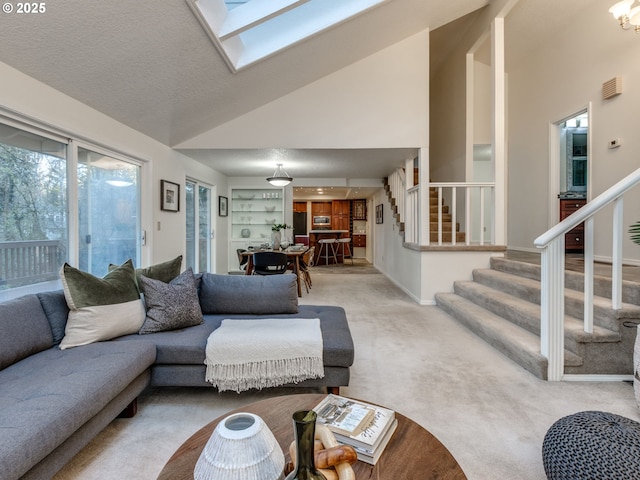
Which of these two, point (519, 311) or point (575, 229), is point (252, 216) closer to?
point (519, 311)

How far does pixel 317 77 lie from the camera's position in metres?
4.41

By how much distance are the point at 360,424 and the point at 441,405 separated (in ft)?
3.79

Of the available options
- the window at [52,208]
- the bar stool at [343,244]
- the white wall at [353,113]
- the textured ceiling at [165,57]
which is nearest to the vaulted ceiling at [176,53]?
the textured ceiling at [165,57]

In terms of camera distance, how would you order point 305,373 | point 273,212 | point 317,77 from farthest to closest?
point 273,212 → point 317,77 → point 305,373

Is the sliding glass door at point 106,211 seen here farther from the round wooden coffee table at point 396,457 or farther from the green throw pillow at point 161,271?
the round wooden coffee table at point 396,457

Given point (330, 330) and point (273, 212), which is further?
point (273, 212)

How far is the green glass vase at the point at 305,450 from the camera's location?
0.69 m

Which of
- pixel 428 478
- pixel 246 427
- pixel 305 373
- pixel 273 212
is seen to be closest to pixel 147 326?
pixel 305 373

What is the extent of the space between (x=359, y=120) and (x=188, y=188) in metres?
2.99

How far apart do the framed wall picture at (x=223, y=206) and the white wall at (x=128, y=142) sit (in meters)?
0.52

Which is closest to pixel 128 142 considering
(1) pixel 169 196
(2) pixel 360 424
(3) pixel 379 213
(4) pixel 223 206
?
(1) pixel 169 196

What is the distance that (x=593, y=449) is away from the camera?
1146 millimetres

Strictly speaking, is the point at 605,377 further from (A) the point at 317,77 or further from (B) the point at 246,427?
(A) the point at 317,77

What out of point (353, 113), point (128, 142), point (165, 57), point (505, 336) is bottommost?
point (505, 336)
